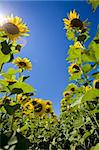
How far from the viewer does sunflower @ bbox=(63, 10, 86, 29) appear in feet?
16.5

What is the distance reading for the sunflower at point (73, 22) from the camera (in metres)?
5.02

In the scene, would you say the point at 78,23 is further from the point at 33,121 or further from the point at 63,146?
the point at 33,121

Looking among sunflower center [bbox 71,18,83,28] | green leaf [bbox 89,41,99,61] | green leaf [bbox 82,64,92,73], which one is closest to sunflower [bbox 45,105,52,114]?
sunflower center [bbox 71,18,83,28]

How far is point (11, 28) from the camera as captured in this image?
4.35 meters

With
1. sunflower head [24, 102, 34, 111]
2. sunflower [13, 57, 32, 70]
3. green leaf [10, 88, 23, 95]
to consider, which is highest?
sunflower [13, 57, 32, 70]

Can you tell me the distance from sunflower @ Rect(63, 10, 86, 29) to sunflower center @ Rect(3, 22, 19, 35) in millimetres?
971

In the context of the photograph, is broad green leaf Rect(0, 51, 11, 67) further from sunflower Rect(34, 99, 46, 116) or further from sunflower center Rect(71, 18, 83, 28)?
sunflower Rect(34, 99, 46, 116)

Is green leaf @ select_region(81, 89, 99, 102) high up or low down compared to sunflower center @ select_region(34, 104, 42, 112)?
down

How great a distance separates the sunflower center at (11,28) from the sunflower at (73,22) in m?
0.97

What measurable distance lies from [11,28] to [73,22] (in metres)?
1.15

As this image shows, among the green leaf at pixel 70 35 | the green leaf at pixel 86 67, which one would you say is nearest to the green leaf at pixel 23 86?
the green leaf at pixel 86 67

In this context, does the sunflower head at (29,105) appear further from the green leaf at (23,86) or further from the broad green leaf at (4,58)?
the green leaf at (23,86)

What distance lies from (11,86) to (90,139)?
8.91 ft

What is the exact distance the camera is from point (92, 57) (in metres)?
2.60
